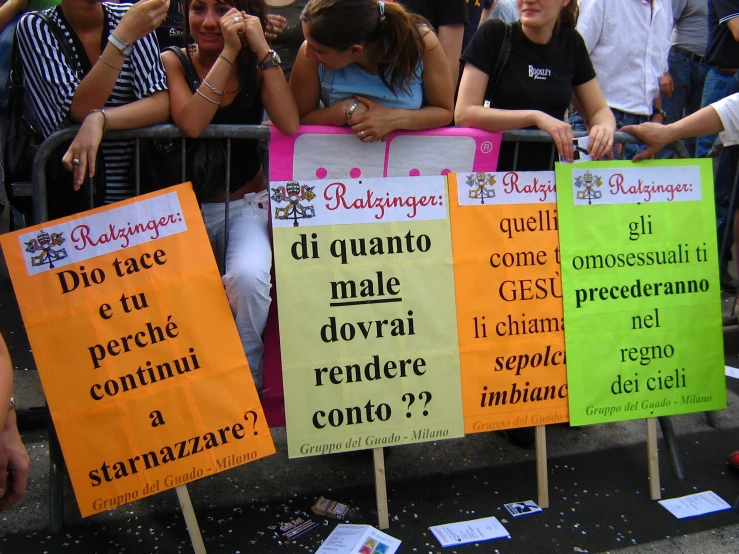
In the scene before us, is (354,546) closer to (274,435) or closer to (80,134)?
(274,435)

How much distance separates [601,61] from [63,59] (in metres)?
3.18

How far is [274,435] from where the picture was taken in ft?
12.1

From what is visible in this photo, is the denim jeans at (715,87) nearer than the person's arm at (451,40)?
No

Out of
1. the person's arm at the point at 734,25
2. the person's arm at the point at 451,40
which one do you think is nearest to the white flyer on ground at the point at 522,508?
the person's arm at the point at 451,40

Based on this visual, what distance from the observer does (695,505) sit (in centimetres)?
308

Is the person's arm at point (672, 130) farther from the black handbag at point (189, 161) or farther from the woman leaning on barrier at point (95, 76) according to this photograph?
the woman leaning on barrier at point (95, 76)

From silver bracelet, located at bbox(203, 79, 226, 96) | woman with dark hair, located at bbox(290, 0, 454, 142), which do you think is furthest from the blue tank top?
silver bracelet, located at bbox(203, 79, 226, 96)

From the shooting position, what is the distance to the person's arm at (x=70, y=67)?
2.66m

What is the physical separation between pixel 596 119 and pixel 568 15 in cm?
54

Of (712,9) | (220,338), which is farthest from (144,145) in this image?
(712,9)

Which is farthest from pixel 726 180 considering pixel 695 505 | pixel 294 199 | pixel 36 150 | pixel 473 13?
pixel 36 150

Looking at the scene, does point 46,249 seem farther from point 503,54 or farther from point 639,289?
point 639,289

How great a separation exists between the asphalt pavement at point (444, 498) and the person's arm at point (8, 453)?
103 cm

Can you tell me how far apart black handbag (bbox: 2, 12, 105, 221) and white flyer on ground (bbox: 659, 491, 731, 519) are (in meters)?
2.84
